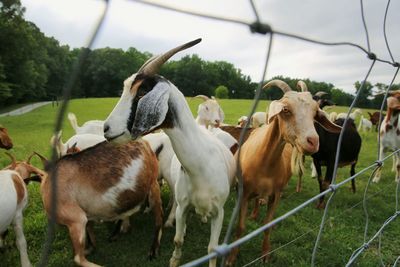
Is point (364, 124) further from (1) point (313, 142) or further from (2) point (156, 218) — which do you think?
(1) point (313, 142)

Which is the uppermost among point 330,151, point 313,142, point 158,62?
point 158,62

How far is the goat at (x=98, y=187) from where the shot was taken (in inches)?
118

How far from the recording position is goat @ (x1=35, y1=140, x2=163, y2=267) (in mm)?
3008

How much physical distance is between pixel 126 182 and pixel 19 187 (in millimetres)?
927

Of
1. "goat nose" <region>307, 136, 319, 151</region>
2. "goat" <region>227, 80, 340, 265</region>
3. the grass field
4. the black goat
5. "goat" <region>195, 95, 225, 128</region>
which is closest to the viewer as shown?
"goat nose" <region>307, 136, 319, 151</region>

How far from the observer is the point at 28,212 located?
4516 millimetres

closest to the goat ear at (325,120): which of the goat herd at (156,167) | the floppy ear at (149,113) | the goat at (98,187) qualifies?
the goat herd at (156,167)

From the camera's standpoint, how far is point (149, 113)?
2293mm

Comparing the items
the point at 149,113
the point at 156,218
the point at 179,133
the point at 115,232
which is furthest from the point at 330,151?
the point at 149,113

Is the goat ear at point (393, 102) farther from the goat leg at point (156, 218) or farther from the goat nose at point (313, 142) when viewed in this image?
the goat leg at point (156, 218)

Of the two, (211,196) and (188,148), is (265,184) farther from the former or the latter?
(188,148)

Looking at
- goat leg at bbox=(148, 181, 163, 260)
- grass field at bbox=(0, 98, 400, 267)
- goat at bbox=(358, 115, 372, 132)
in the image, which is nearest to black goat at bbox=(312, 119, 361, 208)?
grass field at bbox=(0, 98, 400, 267)

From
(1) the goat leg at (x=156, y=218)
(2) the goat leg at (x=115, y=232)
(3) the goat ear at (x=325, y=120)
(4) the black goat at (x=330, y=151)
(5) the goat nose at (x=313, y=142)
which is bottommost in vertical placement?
(2) the goat leg at (x=115, y=232)

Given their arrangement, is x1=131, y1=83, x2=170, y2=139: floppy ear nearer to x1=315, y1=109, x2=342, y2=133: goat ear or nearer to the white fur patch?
the white fur patch
